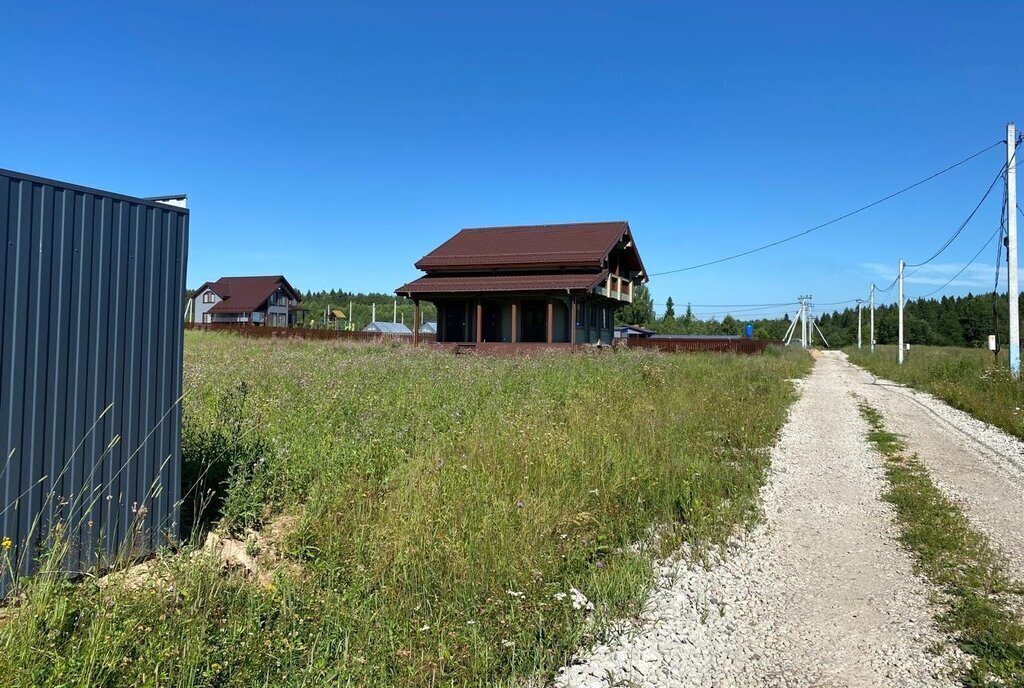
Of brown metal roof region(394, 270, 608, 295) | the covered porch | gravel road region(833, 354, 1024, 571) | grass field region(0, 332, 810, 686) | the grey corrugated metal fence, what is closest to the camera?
grass field region(0, 332, 810, 686)

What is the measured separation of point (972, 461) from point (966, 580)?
5.19 m

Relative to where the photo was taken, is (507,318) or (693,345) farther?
(693,345)

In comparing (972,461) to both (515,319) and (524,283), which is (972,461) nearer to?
(524,283)

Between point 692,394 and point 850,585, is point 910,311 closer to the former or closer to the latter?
point 692,394

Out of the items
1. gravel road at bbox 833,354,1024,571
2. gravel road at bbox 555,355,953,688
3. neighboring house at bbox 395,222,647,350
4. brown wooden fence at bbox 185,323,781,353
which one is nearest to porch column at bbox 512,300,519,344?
neighboring house at bbox 395,222,647,350

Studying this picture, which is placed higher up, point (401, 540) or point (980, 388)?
point (980, 388)

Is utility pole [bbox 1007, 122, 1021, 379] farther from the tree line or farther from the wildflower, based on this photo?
the tree line

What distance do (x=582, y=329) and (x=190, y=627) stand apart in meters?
26.1

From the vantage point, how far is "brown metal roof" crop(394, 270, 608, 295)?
25.3 meters

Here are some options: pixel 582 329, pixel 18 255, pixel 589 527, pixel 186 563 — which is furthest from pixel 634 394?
pixel 582 329

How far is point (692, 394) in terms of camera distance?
12.0m

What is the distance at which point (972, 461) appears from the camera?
8.33 meters

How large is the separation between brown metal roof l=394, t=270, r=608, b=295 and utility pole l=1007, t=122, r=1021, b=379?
1335 centimetres

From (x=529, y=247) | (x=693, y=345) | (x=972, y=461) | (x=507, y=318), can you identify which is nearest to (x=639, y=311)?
(x=693, y=345)
